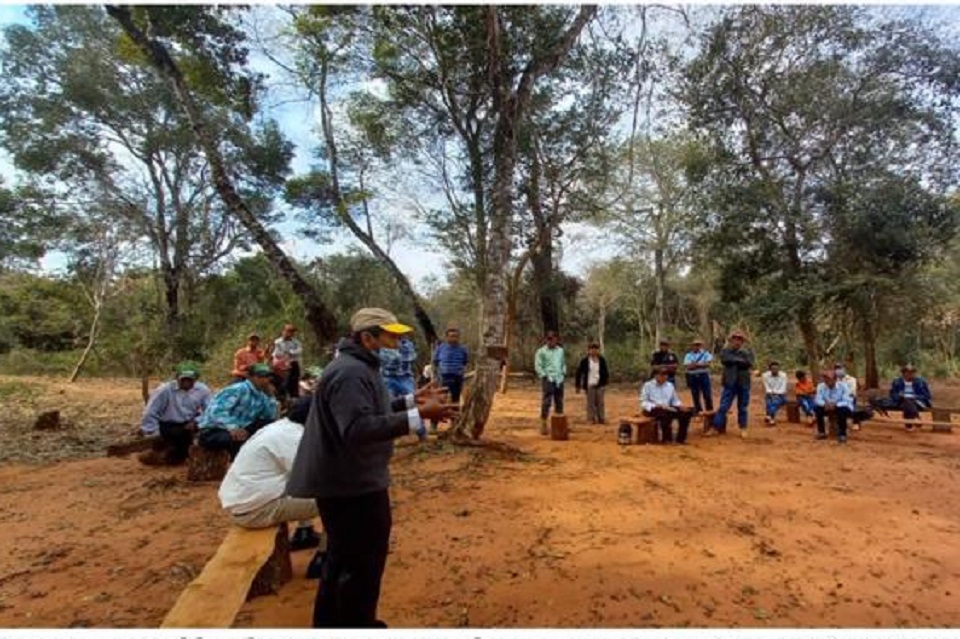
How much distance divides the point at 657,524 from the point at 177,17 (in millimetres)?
9814

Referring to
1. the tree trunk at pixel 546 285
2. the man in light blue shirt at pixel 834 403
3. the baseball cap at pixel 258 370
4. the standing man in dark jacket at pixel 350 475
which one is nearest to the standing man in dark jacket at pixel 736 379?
the man in light blue shirt at pixel 834 403

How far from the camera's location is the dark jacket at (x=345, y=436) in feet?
8.02

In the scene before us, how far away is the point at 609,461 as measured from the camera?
6.76 metres

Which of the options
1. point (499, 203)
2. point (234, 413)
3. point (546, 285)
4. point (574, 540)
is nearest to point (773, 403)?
point (499, 203)

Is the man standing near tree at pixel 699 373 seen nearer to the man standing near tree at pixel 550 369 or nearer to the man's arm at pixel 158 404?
the man standing near tree at pixel 550 369

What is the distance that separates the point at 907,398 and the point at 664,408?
5.07 m

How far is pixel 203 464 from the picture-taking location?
5984mm

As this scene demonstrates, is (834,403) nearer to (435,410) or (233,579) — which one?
(435,410)

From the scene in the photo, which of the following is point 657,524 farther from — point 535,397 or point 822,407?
point 535,397

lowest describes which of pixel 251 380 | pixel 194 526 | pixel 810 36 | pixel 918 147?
pixel 194 526

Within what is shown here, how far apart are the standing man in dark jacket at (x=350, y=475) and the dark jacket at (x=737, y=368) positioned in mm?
7142

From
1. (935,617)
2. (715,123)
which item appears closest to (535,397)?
(715,123)

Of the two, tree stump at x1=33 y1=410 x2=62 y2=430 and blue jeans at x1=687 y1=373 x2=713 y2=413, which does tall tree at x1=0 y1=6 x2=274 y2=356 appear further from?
blue jeans at x1=687 y1=373 x2=713 y2=413

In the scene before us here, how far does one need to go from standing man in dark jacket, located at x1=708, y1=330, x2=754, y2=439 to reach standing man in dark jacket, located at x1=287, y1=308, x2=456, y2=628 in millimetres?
7157
